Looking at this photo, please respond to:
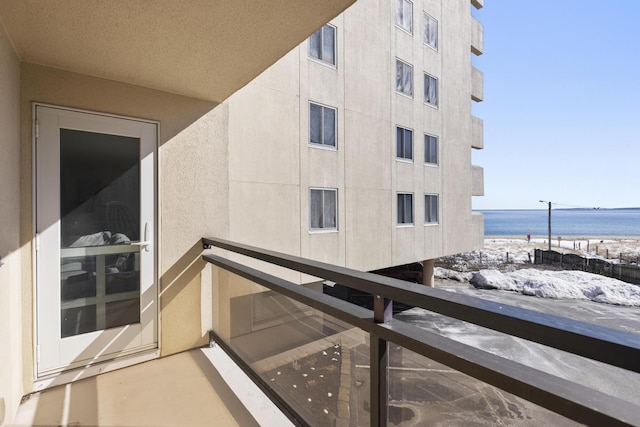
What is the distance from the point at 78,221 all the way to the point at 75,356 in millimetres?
1075

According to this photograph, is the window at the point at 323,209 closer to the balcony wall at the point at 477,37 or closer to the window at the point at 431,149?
the window at the point at 431,149

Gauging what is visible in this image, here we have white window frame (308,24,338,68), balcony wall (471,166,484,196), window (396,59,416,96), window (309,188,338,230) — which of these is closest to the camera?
white window frame (308,24,338,68)

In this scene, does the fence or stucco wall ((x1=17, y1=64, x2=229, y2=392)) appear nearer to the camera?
stucco wall ((x1=17, y1=64, x2=229, y2=392))

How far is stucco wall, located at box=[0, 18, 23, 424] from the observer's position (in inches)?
70.1

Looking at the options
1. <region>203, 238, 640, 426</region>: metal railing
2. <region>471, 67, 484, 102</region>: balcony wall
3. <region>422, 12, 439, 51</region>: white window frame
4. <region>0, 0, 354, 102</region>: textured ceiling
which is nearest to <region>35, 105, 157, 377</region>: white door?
<region>0, 0, 354, 102</region>: textured ceiling

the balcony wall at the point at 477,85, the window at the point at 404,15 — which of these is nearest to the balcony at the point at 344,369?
the window at the point at 404,15

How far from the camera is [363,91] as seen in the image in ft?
28.0

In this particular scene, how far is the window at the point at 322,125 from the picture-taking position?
755cm

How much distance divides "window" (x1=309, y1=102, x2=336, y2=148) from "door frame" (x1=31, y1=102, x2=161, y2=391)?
4985 millimetres

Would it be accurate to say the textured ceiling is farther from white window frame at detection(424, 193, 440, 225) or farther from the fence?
the fence

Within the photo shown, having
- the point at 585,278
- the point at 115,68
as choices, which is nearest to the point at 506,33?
the point at 585,278

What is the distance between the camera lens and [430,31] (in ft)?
35.4

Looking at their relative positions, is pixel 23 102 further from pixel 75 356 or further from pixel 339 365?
pixel 339 365

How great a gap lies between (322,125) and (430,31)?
625 centimetres
